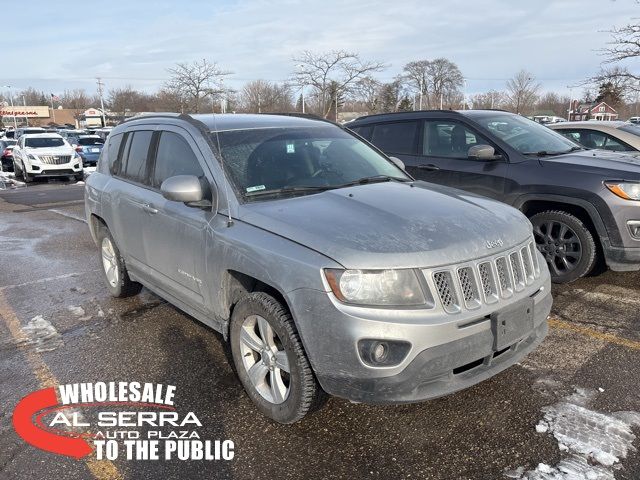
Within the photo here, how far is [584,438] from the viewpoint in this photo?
2.82m

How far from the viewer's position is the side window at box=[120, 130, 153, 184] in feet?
14.7

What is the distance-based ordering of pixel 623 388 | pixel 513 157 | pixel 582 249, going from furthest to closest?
pixel 513 157 → pixel 582 249 → pixel 623 388

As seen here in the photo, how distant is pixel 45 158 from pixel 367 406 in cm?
1882

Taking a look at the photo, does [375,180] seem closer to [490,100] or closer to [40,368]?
[40,368]

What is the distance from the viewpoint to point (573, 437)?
2832mm

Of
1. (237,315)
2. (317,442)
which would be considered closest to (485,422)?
(317,442)

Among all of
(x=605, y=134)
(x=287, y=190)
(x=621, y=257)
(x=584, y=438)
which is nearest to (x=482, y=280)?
(x=584, y=438)

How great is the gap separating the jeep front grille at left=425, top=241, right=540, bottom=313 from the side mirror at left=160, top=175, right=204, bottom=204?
5.29ft

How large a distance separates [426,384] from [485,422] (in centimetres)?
70

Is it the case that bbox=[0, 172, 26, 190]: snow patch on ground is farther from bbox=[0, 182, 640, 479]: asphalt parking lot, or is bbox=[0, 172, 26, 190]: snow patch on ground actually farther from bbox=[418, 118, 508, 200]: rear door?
bbox=[418, 118, 508, 200]: rear door

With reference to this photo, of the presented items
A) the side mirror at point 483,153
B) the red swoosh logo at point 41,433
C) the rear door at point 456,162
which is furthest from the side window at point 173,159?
the rear door at point 456,162

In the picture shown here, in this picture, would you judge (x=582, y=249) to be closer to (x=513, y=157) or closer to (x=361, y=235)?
(x=513, y=157)

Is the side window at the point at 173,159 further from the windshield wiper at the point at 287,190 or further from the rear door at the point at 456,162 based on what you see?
the rear door at the point at 456,162

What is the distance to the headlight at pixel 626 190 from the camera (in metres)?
4.75
